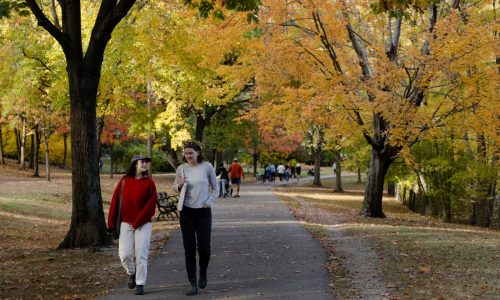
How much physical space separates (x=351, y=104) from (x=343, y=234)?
4.81 m

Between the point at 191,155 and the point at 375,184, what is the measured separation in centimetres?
1388

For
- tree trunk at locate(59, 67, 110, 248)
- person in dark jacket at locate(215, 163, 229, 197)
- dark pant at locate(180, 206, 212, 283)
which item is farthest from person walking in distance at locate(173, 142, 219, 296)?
person in dark jacket at locate(215, 163, 229, 197)

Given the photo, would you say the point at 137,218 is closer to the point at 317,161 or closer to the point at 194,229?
the point at 194,229

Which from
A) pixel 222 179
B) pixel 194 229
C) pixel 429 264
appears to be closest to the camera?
pixel 194 229

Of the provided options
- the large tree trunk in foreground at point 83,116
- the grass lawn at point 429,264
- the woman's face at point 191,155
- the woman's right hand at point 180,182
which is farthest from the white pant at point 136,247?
Answer: the large tree trunk in foreground at point 83,116

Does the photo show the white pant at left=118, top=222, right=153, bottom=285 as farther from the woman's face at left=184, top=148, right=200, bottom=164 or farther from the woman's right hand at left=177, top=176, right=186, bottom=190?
the woman's face at left=184, top=148, right=200, bottom=164

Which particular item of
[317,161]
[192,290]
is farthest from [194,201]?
[317,161]

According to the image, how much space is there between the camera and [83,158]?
37.5 ft

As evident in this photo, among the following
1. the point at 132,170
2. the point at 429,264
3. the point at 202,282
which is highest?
the point at 132,170

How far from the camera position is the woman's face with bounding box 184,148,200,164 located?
745 centimetres

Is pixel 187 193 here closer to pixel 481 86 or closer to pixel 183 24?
pixel 481 86

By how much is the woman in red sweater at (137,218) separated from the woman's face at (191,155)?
1.77ft

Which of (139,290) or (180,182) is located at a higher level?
(180,182)

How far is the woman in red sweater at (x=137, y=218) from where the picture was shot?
24.2 ft
